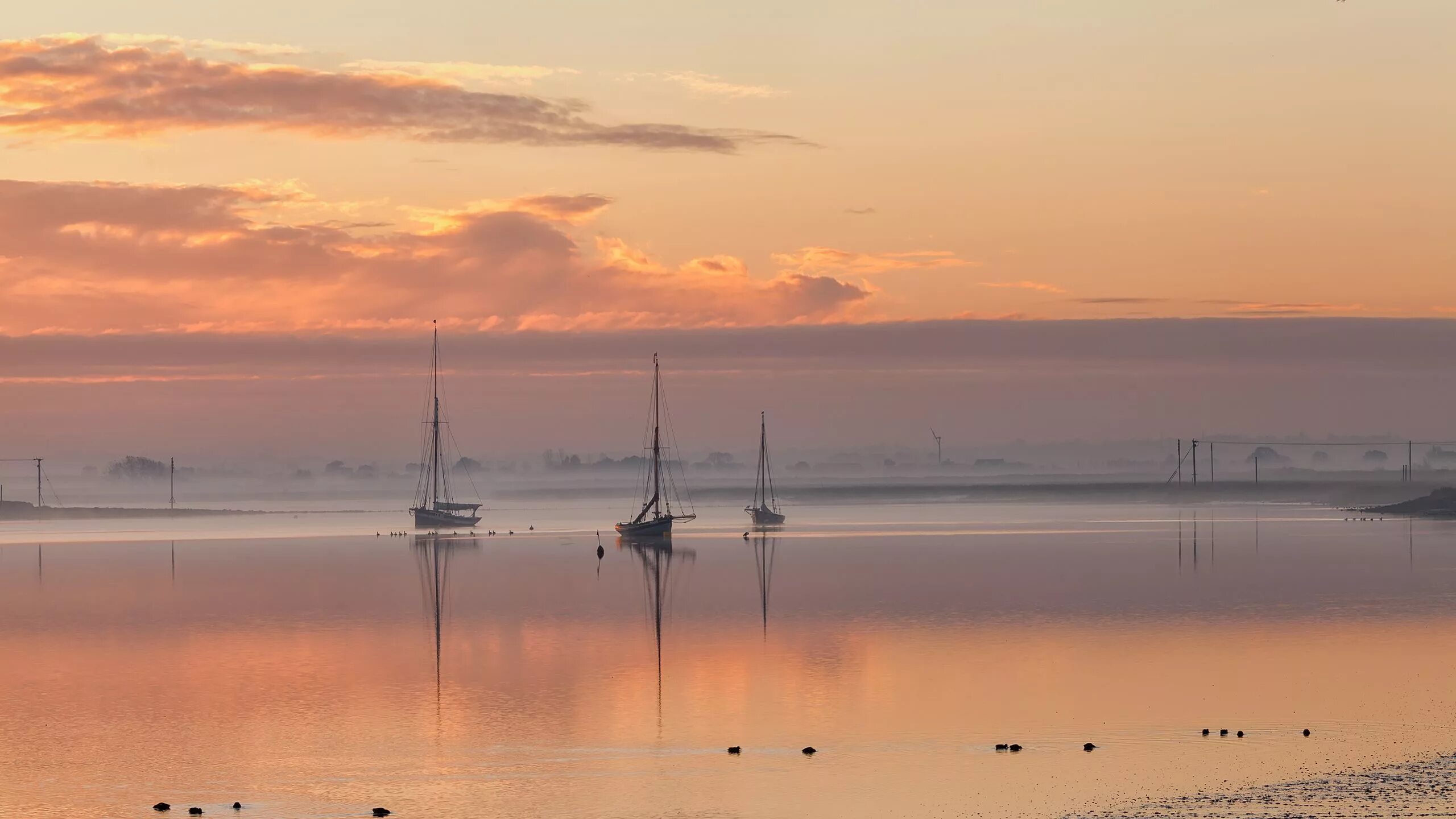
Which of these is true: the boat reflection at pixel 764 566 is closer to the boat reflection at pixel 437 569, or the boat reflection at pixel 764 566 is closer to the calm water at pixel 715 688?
the calm water at pixel 715 688

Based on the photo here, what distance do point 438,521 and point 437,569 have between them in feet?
224

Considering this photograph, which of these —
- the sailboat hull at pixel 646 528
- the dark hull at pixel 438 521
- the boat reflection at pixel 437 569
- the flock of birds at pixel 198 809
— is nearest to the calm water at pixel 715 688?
the flock of birds at pixel 198 809

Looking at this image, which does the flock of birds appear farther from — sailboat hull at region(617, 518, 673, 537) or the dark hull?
the dark hull

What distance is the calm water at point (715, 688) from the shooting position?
30.6m

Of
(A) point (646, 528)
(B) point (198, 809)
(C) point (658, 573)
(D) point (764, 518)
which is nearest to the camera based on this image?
(B) point (198, 809)

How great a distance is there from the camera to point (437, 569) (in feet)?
327

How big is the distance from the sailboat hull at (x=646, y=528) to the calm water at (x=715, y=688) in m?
39.4

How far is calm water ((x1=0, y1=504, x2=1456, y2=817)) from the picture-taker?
30.6 meters

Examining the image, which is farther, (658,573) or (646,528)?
(646,528)

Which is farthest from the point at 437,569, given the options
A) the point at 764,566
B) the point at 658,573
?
the point at 764,566

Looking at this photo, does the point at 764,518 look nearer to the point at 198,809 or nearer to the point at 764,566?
the point at 764,566

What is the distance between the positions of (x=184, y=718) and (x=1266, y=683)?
2891cm

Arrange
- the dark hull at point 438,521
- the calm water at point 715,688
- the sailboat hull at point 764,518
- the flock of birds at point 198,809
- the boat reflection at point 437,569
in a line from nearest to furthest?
the flock of birds at point 198,809 → the calm water at point 715,688 → the boat reflection at point 437,569 → the dark hull at point 438,521 → the sailboat hull at point 764,518

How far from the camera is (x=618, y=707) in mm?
40375
